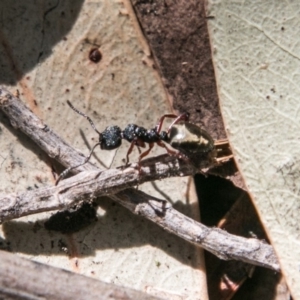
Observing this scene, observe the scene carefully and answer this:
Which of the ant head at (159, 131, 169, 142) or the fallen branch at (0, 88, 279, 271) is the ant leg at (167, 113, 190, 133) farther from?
the fallen branch at (0, 88, 279, 271)

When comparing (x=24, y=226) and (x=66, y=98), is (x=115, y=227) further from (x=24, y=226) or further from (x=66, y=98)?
(x=66, y=98)

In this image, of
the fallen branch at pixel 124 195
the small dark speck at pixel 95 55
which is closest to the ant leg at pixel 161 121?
the fallen branch at pixel 124 195

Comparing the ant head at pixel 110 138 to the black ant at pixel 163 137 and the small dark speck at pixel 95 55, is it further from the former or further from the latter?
the small dark speck at pixel 95 55

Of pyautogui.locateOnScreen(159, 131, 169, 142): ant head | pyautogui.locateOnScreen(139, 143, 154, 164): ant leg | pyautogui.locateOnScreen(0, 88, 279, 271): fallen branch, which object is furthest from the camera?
pyautogui.locateOnScreen(159, 131, 169, 142): ant head

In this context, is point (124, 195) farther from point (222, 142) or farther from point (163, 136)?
→ point (222, 142)

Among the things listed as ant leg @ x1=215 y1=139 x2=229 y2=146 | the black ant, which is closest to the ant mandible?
the black ant

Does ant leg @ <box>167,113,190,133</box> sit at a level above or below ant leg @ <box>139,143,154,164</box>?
above

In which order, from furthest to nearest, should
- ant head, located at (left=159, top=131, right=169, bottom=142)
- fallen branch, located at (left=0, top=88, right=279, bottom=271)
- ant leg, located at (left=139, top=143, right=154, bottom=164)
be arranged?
ant head, located at (left=159, top=131, right=169, bottom=142) → ant leg, located at (left=139, top=143, right=154, bottom=164) → fallen branch, located at (left=0, top=88, right=279, bottom=271)
